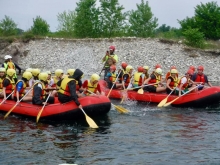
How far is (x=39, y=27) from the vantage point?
39531 mm

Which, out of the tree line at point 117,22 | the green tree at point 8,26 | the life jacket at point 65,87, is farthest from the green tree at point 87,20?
the life jacket at point 65,87

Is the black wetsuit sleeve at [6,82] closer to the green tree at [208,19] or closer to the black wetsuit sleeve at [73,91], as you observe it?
the black wetsuit sleeve at [73,91]

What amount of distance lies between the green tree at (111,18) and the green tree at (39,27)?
6025mm

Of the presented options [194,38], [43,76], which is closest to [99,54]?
[194,38]

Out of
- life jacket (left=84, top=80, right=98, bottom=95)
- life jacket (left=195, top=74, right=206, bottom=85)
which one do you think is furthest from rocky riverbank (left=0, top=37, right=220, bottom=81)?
life jacket (left=84, top=80, right=98, bottom=95)

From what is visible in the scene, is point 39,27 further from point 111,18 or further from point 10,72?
point 10,72

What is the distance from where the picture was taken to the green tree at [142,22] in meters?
38.7

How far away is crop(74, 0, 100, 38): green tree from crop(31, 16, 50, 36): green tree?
3.99 metres

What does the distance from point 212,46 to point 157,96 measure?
57.0 feet

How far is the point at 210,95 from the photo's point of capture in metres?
14.5

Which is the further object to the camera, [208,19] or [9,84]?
[208,19]

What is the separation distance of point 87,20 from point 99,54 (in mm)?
5978

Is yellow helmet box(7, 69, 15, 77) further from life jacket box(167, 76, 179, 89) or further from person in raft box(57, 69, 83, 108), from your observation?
life jacket box(167, 76, 179, 89)

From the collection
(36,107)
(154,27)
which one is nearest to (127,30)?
(154,27)
